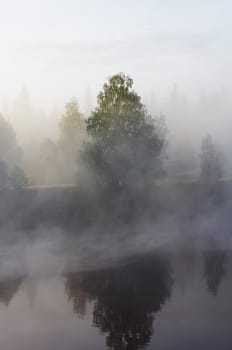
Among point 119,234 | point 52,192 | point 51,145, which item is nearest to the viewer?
point 119,234

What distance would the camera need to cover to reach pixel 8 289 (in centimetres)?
2928

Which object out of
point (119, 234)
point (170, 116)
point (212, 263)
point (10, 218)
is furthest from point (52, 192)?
point (170, 116)

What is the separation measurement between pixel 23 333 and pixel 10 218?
22.6m

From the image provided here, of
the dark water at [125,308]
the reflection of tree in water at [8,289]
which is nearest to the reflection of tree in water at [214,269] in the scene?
the dark water at [125,308]

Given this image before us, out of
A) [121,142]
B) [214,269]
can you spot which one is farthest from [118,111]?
[214,269]

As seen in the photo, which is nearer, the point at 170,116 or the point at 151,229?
the point at 151,229

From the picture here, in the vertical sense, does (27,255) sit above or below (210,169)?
below

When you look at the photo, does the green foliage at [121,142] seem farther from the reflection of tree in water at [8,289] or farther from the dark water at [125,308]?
the reflection of tree in water at [8,289]

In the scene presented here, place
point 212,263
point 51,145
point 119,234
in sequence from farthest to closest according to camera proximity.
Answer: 1. point 51,145
2. point 119,234
3. point 212,263

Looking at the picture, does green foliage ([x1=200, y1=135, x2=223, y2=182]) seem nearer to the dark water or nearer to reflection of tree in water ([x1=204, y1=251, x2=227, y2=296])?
reflection of tree in water ([x1=204, y1=251, x2=227, y2=296])

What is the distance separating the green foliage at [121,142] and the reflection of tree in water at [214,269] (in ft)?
39.0

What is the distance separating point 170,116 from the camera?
135 m

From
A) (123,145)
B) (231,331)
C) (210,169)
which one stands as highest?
(123,145)

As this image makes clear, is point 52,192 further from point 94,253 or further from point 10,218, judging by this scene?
point 94,253
